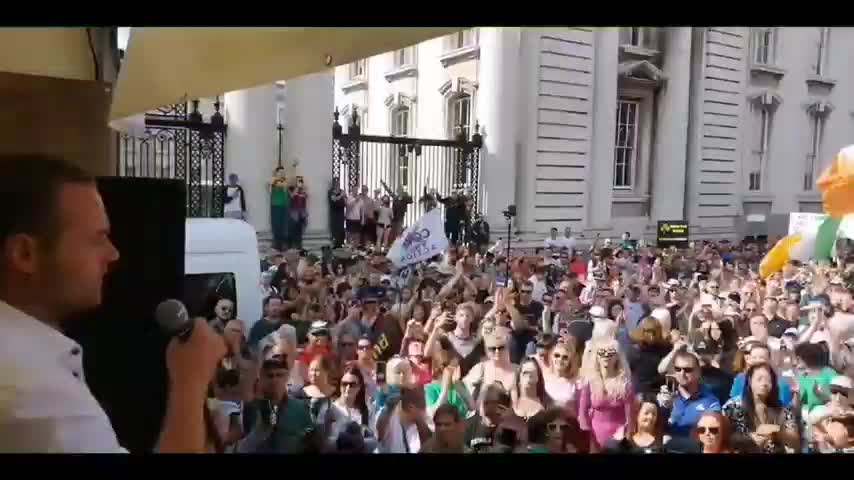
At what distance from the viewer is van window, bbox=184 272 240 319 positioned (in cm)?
222

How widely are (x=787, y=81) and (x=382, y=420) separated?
1.65 meters

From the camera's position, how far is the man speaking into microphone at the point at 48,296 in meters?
1.86

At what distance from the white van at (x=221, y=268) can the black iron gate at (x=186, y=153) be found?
0.18ft

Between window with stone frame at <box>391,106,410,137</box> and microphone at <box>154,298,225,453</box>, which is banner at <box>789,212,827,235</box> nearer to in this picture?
window with stone frame at <box>391,106,410,137</box>

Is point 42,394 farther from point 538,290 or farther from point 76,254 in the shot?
point 538,290

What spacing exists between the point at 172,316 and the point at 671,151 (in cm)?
164

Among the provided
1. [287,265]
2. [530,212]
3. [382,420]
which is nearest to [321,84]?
[287,265]

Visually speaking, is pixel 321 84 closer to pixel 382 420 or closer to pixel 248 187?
pixel 248 187

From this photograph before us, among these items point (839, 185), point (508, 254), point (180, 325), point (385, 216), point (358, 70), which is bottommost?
point (180, 325)

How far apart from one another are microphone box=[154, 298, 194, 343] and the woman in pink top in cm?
117

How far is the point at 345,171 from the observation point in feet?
8.06

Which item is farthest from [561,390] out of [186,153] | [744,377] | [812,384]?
[186,153]

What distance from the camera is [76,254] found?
6.51 ft

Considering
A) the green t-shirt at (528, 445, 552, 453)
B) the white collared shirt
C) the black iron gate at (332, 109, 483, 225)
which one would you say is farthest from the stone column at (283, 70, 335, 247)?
the green t-shirt at (528, 445, 552, 453)
